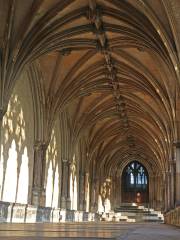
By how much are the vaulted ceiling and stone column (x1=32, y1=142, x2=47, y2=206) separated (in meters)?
2.00

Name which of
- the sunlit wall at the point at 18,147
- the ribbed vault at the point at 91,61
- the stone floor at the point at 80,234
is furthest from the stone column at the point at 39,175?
the stone floor at the point at 80,234

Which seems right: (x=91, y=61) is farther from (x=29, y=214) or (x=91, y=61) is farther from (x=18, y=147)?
(x=29, y=214)

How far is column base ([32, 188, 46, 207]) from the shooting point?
1881cm

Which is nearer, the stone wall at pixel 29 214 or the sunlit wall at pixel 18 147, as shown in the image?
the stone wall at pixel 29 214

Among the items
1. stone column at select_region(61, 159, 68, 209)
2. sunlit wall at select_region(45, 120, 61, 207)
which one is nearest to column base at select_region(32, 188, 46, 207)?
sunlit wall at select_region(45, 120, 61, 207)

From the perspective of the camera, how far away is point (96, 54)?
19047mm

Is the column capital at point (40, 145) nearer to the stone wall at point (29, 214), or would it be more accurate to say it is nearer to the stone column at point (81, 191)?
the stone wall at point (29, 214)

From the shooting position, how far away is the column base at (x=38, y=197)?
1881 centimetres

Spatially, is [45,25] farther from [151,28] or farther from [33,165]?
[33,165]

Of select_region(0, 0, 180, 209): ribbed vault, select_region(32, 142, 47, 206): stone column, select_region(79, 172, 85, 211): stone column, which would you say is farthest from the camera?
select_region(79, 172, 85, 211): stone column

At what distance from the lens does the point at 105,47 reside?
57.5 ft

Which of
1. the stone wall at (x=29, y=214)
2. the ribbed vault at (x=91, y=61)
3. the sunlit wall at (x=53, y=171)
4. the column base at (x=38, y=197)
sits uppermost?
the ribbed vault at (x=91, y=61)

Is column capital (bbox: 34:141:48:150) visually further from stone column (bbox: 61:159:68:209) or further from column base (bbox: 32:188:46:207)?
stone column (bbox: 61:159:68:209)

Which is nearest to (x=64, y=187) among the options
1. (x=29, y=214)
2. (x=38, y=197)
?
(x=38, y=197)
